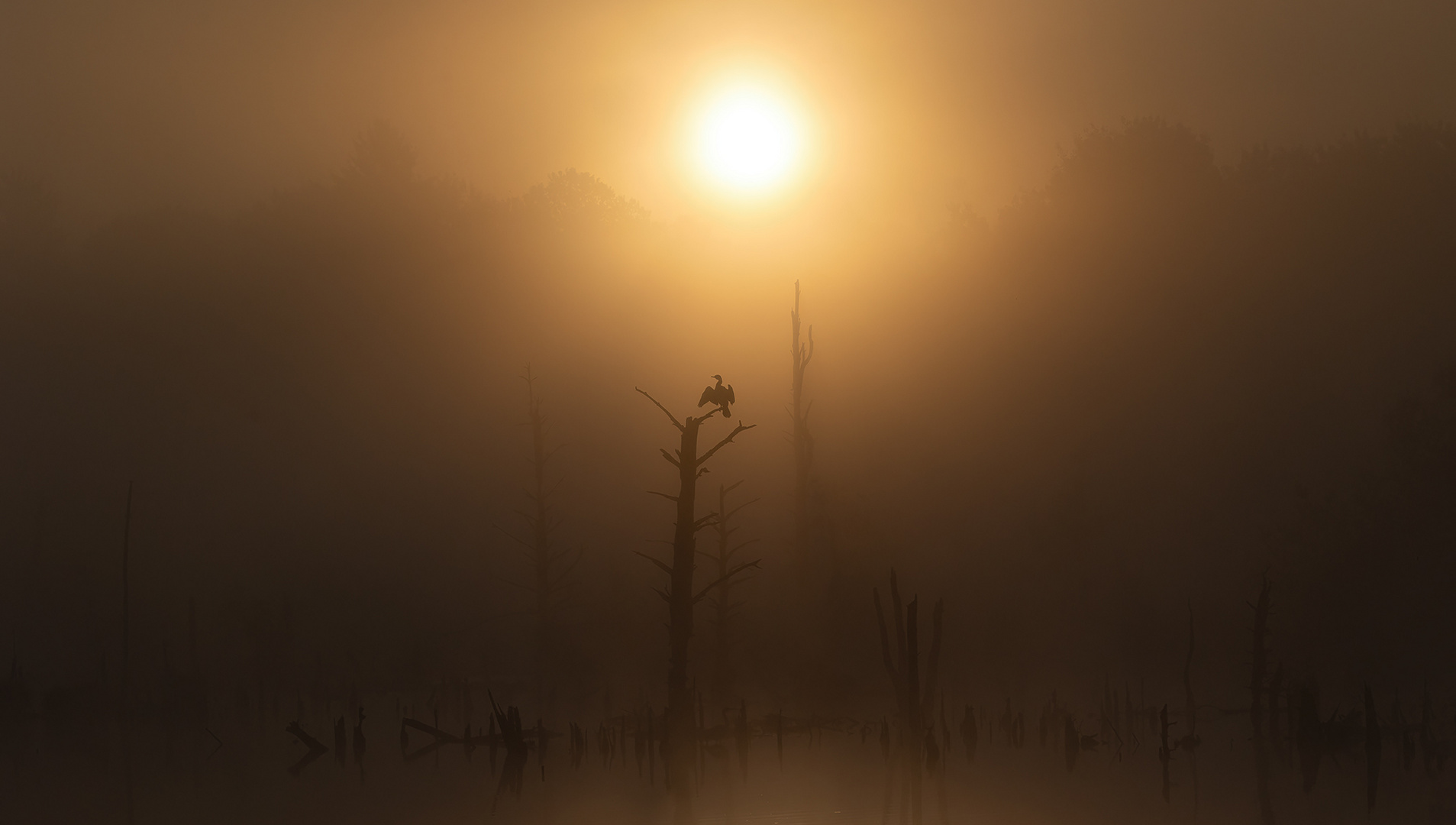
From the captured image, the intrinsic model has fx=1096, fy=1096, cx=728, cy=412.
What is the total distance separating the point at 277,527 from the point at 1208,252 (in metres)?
23.3

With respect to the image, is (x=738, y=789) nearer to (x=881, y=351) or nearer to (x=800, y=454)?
(x=800, y=454)

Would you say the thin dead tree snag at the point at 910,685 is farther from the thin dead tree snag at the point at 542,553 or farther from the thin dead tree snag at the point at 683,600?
the thin dead tree snag at the point at 542,553

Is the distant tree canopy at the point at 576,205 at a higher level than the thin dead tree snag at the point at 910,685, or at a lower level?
higher

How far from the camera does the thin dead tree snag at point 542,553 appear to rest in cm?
2269

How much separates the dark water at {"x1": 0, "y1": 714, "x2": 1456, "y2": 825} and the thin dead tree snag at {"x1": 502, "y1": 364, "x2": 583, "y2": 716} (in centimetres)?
773

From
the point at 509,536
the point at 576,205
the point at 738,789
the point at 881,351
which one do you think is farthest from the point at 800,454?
the point at 738,789

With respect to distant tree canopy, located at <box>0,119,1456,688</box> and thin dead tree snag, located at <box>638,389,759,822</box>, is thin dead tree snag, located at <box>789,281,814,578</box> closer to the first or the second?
distant tree canopy, located at <box>0,119,1456,688</box>

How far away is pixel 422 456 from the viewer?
26328 millimetres

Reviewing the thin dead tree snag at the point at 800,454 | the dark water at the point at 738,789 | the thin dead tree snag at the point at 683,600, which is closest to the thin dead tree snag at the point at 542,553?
the thin dead tree snag at the point at 800,454

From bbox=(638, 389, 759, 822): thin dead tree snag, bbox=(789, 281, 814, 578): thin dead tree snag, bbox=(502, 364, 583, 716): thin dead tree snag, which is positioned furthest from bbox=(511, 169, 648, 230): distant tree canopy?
bbox=(638, 389, 759, 822): thin dead tree snag

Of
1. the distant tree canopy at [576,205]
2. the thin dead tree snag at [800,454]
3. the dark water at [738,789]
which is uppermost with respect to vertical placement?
the distant tree canopy at [576,205]

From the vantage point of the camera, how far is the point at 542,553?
22.6 meters

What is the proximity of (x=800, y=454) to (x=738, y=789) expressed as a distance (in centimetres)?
1470

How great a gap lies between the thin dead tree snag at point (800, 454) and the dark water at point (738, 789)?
9418 millimetres
